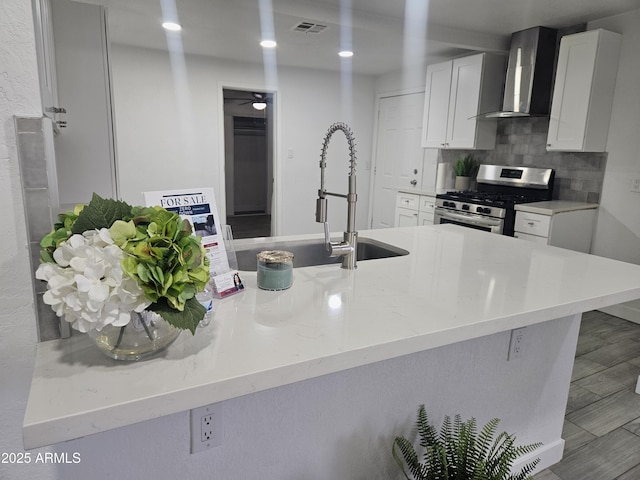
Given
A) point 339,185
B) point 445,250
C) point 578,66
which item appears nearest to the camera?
point 445,250

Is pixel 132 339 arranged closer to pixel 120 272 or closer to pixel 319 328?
pixel 120 272

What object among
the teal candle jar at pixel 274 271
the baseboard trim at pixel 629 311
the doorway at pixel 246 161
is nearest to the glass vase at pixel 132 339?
the teal candle jar at pixel 274 271

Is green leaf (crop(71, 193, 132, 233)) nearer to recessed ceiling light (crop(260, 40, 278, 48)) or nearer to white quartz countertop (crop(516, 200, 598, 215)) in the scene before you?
white quartz countertop (crop(516, 200, 598, 215))

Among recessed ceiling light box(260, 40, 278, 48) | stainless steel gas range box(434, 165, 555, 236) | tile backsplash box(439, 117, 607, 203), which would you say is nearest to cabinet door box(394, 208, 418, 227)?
stainless steel gas range box(434, 165, 555, 236)

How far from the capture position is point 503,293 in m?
1.25

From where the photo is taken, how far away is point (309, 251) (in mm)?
1896

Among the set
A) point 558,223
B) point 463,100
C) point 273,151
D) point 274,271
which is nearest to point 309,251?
point 274,271

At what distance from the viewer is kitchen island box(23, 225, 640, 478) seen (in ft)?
2.38

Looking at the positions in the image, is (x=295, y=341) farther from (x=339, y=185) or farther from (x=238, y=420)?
(x=339, y=185)

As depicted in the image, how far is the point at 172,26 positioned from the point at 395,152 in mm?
3212

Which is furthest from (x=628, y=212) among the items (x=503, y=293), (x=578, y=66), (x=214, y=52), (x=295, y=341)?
(x=214, y=52)

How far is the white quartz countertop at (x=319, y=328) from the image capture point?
0.68 m

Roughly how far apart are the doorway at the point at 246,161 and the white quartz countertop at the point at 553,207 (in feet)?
15.4

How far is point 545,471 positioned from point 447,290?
3.79 ft
